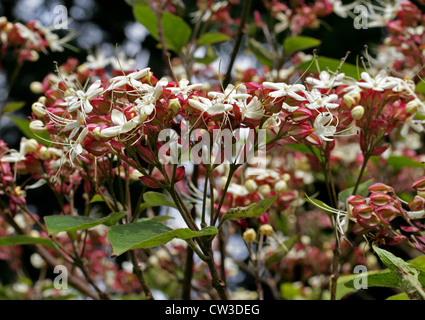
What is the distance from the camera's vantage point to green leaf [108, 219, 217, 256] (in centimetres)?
55

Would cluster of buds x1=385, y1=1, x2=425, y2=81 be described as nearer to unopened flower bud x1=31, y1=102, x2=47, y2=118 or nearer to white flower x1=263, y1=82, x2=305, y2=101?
white flower x1=263, y1=82, x2=305, y2=101

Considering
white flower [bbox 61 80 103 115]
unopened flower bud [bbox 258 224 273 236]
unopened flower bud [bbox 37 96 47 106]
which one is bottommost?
unopened flower bud [bbox 258 224 273 236]

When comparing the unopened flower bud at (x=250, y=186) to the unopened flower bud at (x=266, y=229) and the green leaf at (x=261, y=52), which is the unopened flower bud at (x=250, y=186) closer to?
the unopened flower bud at (x=266, y=229)

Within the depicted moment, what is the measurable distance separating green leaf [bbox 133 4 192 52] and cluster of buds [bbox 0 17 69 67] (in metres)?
0.33

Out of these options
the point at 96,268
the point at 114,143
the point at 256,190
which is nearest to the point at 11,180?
the point at 114,143

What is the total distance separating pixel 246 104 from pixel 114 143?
189 mm

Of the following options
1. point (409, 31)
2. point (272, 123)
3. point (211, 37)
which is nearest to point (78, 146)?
point (272, 123)

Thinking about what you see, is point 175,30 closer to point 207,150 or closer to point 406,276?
point 207,150

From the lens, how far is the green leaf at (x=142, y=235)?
546 mm

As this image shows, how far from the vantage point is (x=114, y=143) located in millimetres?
615

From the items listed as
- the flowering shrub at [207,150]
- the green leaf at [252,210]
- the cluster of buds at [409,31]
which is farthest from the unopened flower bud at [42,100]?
the cluster of buds at [409,31]

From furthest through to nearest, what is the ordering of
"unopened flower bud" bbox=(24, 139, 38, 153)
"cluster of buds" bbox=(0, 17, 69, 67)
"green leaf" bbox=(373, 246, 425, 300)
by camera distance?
"cluster of buds" bbox=(0, 17, 69, 67), "unopened flower bud" bbox=(24, 139, 38, 153), "green leaf" bbox=(373, 246, 425, 300)

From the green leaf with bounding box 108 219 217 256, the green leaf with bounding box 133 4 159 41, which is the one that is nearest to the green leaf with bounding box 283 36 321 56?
the green leaf with bounding box 133 4 159 41

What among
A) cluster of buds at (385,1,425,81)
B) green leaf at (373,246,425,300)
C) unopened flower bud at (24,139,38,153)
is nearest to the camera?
green leaf at (373,246,425,300)
